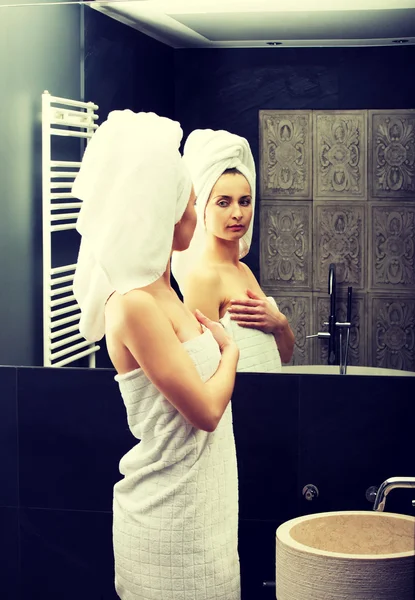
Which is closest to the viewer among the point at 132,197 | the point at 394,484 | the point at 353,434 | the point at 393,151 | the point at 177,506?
the point at 394,484

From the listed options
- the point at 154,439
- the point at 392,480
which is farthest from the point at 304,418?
the point at 392,480

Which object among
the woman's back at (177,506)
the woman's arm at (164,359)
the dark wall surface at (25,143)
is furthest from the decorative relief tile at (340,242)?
the dark wall surface at (25,143)

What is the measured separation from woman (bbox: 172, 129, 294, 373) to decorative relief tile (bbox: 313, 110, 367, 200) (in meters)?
0.19

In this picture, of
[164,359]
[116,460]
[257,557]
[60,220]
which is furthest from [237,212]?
[257,557]

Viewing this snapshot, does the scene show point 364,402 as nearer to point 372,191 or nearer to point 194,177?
point 372,191

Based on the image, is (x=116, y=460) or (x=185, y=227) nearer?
(x=185, y=227)

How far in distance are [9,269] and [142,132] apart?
32.9 inches

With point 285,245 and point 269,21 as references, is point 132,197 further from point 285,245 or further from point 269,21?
point 269,21

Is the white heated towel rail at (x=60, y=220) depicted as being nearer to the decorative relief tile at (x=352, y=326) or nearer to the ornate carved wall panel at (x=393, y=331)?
the decorative relief tile at (x=352, y=326)

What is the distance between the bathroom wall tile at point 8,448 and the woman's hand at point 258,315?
0.75 m

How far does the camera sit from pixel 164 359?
2.19 metres

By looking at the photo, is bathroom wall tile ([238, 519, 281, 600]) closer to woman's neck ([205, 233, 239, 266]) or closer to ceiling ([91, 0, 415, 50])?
woman's neck ([205, 233, 239, 266])

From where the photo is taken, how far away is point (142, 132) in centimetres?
223

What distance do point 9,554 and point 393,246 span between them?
1.50 metres
